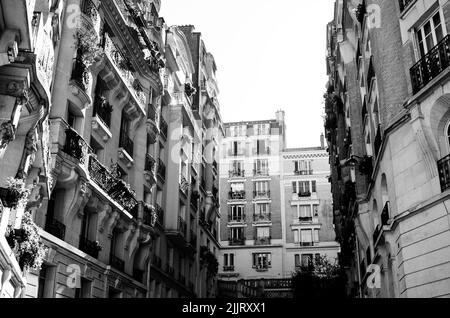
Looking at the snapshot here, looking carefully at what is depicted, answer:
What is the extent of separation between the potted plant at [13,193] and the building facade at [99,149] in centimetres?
10

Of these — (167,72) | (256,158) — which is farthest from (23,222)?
(256,158)

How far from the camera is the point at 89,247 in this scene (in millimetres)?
21344

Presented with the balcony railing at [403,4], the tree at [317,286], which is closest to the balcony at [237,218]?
the tree at [317,286]

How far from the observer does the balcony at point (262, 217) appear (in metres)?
58.7

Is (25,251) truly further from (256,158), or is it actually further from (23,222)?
(256,158)

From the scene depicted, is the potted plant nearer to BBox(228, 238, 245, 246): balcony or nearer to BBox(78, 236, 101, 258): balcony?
BBox(78, 236, 101, 258): balcony

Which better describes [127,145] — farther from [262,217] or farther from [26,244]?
[262,217]

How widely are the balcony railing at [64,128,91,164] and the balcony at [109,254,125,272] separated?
553 centimetres

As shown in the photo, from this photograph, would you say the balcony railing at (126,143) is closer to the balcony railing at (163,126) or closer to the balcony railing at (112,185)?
the balcony railing at (112,185)

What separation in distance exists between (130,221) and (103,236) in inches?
103

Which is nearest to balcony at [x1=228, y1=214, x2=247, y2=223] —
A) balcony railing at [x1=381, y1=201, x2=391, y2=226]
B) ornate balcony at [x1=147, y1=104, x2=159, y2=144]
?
ornate balcony at [x1=147, y1=104, x2=159, y2=144]

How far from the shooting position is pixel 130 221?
25.8 meters

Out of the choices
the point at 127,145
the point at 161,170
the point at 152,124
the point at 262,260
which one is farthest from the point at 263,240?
the point at 127,145

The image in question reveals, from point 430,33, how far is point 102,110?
44.7 feet
